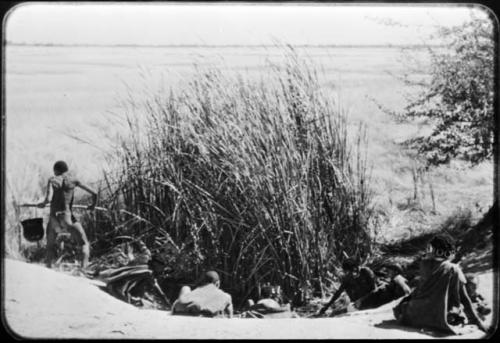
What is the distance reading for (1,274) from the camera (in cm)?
598

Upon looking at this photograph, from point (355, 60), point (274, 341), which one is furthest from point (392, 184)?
point (274, 341)

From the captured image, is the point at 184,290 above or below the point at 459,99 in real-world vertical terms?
below

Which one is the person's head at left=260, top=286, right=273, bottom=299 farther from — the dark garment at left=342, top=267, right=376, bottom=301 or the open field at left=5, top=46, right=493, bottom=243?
the open field at left=5, top=46, right=493, bottom=243

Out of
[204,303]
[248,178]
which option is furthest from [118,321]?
[248,178]

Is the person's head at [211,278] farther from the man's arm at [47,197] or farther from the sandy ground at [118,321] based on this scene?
the man's arm at [47,197]

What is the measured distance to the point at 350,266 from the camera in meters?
6.15

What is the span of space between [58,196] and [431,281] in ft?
9.49

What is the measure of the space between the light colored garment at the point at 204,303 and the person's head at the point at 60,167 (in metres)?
1.32

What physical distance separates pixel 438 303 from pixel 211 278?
1.69 m

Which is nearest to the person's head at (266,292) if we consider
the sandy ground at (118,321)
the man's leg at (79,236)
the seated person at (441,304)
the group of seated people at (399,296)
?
the group of seated people at (399,296)

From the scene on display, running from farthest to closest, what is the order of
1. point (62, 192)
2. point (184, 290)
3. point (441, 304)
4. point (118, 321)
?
1. point (62, 192)
2. point (184, 290)
3. point (118, 321)
4. point (441, 304)

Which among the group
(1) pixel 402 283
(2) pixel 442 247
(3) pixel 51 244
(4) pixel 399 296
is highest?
Answer: (2) pixel 442 247

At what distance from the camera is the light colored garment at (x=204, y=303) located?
5.95m

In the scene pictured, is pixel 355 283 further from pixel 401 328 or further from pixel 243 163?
pixel 243 163
